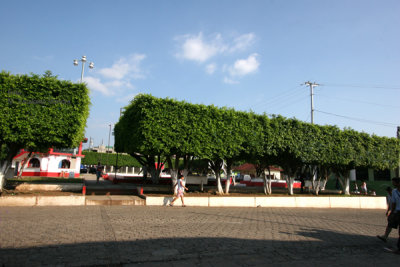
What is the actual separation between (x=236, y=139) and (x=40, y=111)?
10520 millimetres

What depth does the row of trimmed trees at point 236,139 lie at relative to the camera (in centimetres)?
1420

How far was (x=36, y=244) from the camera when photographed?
5.68 m

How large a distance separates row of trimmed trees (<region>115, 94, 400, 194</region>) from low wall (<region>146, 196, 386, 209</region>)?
2.32 metres

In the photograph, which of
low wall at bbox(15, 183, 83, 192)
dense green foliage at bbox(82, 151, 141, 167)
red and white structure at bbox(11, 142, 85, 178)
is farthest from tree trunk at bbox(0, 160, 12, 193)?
dense green foliage at bbox(82, 151, 141, 167)

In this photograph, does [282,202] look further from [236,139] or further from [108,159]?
[108,159]

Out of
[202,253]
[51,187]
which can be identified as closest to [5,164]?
[51,187]

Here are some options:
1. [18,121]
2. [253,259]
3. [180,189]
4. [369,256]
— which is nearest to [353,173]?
[180,189]

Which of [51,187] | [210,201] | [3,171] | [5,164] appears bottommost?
[210,201]

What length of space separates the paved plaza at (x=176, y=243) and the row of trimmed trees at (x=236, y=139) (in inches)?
237

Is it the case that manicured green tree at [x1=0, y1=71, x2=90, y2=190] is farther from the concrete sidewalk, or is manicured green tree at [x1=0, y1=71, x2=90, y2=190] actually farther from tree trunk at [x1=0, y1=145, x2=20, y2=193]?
the concrete sidewalk

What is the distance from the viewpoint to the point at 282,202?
53.4 feet

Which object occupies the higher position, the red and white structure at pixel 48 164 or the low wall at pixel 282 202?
the red and white structure at pixel 48 164

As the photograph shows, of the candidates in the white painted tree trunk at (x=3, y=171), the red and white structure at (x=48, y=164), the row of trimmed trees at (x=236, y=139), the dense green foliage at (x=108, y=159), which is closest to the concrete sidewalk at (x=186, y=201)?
the white painted tree trunk at (x=3, y=171)

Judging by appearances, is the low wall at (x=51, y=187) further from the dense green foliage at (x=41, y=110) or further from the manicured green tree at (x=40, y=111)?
the dense green foliage at (x=41, y=110)
